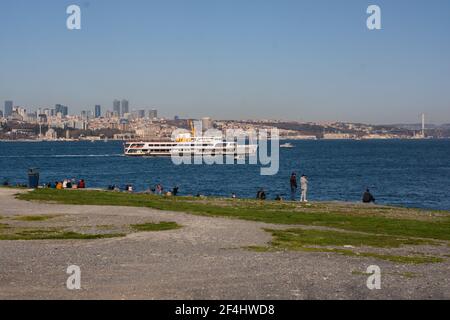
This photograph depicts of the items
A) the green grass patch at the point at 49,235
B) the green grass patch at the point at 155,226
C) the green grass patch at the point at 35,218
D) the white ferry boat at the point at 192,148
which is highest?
the white ferry boat at the point at 192,148

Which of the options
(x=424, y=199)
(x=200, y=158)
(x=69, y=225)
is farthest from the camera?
(x=200, y=158)

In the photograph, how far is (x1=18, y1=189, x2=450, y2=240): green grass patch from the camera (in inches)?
918

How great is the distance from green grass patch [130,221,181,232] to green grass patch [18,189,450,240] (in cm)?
386

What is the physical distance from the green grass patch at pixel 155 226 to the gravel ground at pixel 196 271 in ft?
2.85

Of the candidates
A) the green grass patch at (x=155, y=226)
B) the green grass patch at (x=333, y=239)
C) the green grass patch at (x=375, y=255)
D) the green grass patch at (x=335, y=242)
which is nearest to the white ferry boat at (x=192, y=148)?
the green grass patch at (x=155, y=226)

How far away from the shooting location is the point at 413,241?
2012cm

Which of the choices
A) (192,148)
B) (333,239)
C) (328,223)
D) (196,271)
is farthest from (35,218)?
(192,148)

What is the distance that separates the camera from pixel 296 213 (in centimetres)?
2762

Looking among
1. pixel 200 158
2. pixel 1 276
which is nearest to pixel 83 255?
pixel 1 276

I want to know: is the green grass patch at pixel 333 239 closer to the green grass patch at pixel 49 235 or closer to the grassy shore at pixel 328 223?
the grassy shore at pixel 328 223

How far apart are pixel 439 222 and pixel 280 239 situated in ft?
32.0

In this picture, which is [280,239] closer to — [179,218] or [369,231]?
[369,231]

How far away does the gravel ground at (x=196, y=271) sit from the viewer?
467 inches

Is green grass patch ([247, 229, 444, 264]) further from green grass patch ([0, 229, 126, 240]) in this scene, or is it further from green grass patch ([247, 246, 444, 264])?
green grass patch ([0, 229, 126, 240])
